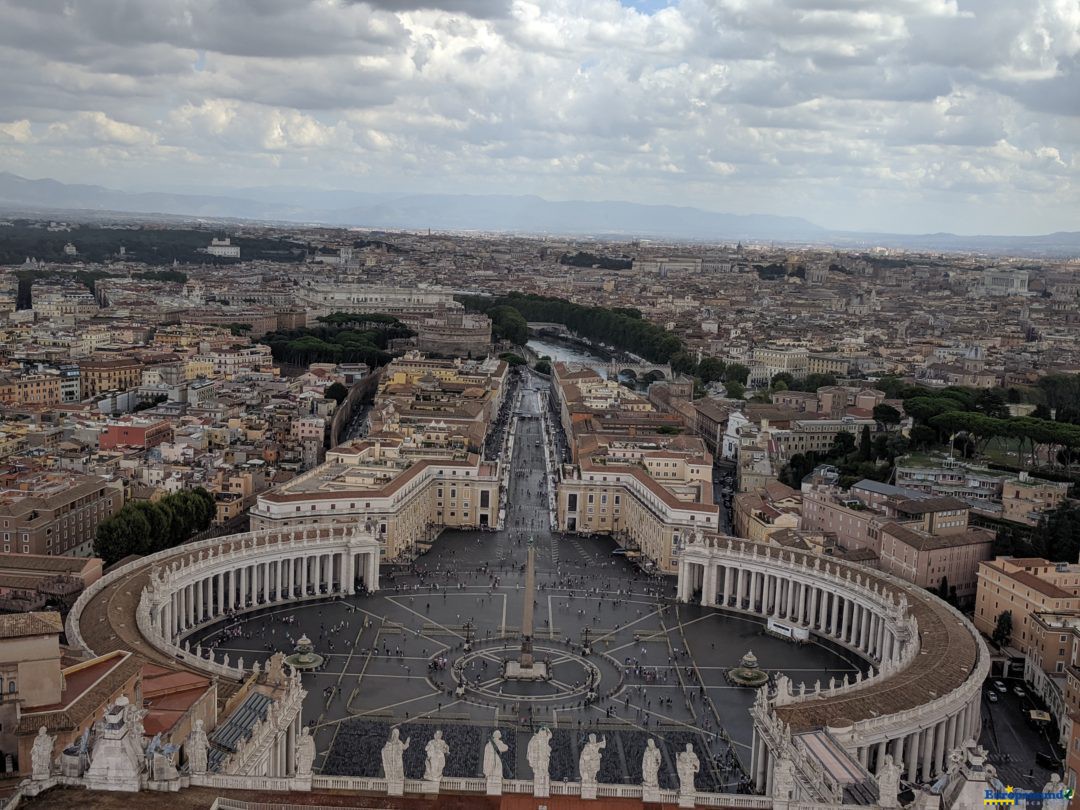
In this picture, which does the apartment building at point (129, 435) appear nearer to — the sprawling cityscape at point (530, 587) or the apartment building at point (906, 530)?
the sprawling cityscape at point (530, 587)

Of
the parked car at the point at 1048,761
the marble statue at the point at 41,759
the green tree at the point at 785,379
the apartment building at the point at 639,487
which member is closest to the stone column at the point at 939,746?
the parked car at the point at 1048,761

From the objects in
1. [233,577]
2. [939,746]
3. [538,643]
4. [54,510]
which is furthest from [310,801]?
[54,510]

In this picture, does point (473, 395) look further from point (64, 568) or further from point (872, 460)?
point (64, 568)

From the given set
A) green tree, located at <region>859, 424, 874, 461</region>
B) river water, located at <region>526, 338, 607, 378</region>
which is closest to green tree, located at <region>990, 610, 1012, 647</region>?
green tree, located at <region>859, 424, 874, 461</region>

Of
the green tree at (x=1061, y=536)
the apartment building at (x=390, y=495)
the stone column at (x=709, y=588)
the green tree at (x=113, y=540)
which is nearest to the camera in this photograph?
the green tree at (x=113, y=540)

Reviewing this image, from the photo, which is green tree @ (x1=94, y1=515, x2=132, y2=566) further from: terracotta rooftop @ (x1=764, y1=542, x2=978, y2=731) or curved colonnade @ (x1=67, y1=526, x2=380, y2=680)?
terracotta rooftop @ (x1=764, y1=542, x2=978, y2=731)
